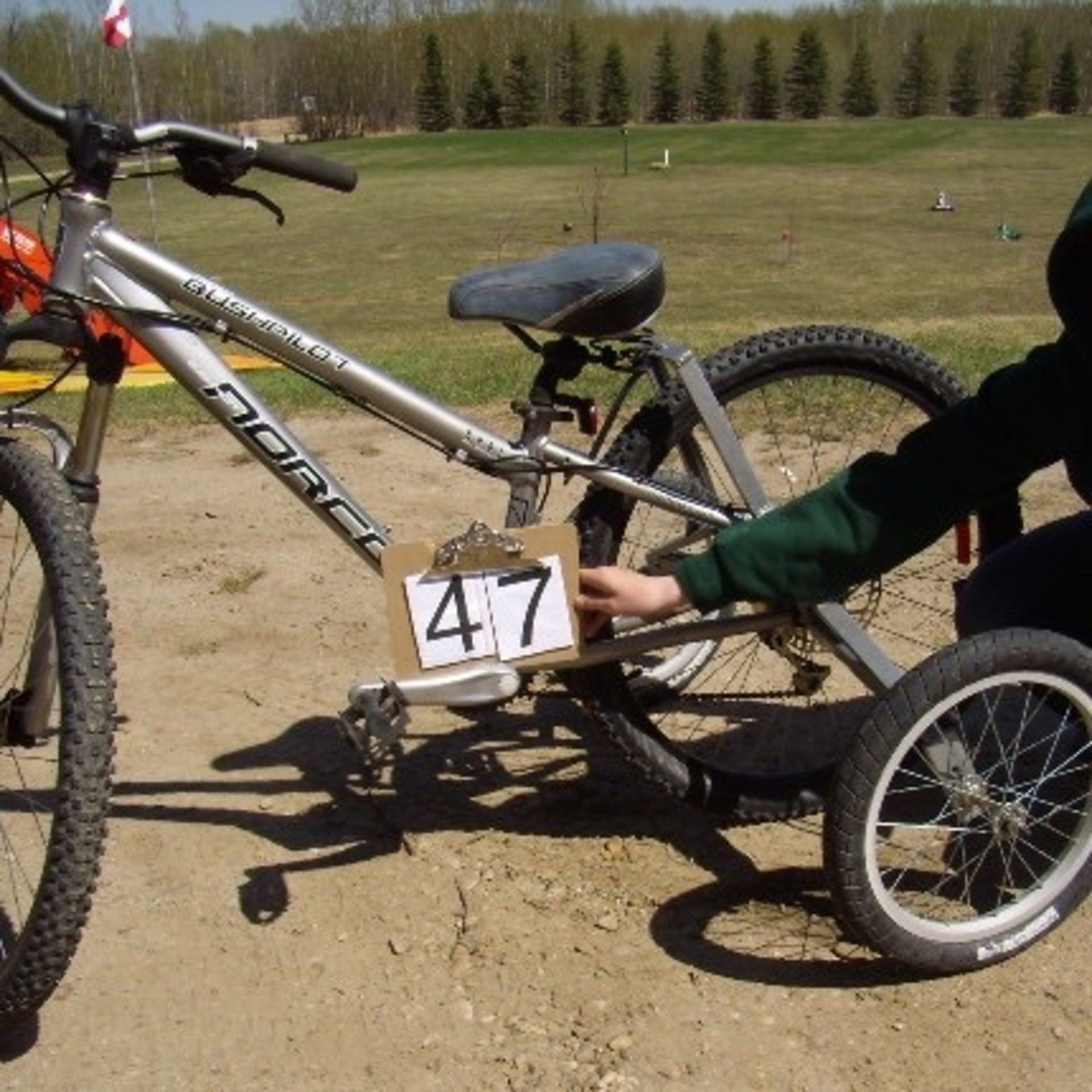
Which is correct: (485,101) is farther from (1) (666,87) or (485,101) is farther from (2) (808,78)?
(2) (808,78)

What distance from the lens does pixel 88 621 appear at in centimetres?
239

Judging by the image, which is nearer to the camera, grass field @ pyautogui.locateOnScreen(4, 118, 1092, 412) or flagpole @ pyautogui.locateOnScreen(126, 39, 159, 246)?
flagpole @ pyautogui.locateOnScreen(126, 39, 159, 246)

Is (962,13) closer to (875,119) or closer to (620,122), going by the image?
(875,119)

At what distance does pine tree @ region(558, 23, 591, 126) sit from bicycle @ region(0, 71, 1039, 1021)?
56.3 m

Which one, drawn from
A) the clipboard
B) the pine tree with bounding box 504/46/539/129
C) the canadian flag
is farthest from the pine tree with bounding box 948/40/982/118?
the clipboard

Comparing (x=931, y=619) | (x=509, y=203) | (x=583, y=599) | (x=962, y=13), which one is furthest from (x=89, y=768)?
(x=962, y=13)

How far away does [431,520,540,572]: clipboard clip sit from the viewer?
105 inches

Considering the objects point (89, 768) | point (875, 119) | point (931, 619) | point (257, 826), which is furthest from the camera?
point (875, 119)

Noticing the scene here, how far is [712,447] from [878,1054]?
115 centimetres

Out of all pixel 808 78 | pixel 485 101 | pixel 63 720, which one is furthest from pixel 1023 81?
pixel 63 720

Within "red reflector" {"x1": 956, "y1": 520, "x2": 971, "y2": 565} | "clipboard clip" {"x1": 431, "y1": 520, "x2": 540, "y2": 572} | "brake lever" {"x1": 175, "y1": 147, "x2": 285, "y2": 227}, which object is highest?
"brake lever" {"x1": 175, "y1": 147, "x2": 285, "y2": 227}

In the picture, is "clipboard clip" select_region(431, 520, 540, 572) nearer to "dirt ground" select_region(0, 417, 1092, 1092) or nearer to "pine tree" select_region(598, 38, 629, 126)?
"dirt ground" select_region(0, 417, 1092, 1092)

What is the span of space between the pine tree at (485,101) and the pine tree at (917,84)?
15.0 metres

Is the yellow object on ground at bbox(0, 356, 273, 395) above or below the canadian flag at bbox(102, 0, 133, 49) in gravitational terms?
below
